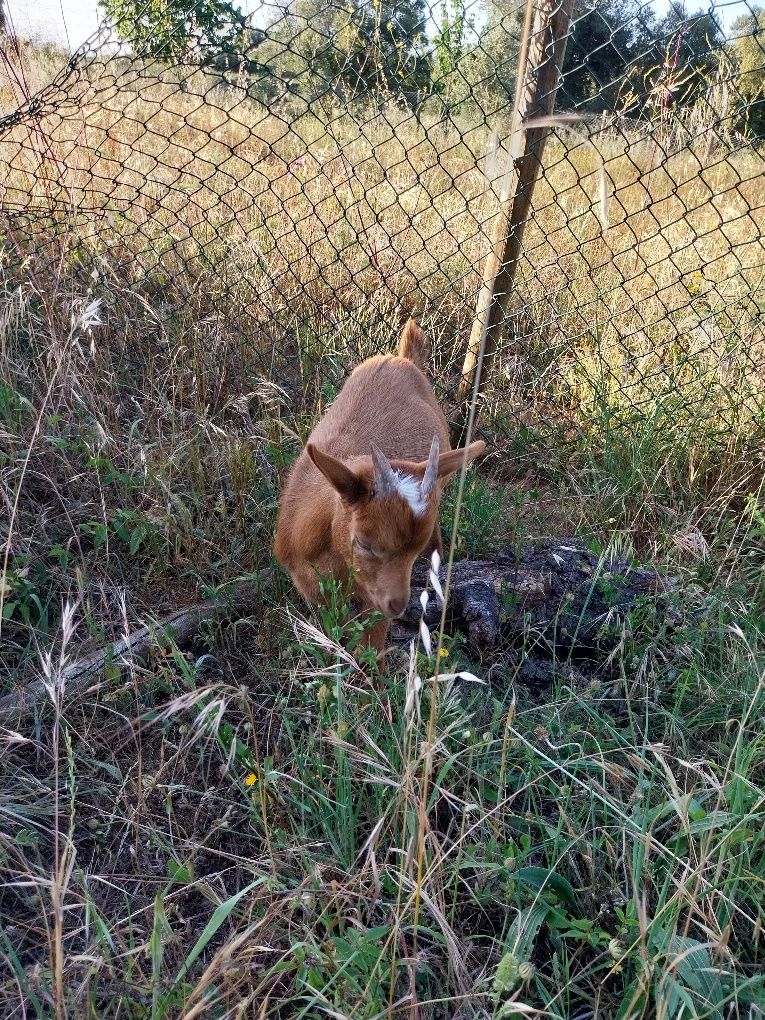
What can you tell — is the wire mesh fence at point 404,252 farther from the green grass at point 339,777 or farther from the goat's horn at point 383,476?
the goat's horn at point 383,476

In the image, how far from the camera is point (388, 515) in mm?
2602

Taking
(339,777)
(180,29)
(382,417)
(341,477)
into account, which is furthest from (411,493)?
(180,29)

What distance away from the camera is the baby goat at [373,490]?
260 cm

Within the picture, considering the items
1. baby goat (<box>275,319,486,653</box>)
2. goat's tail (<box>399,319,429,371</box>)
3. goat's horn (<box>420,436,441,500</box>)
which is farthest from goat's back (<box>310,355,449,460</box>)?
goat's horn (<box>420,436,441,500</box>)

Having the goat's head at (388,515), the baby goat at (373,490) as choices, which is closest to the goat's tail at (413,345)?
the baby goat at (373,490)

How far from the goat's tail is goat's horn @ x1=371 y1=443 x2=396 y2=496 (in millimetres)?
1416

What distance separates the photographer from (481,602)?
276 cm

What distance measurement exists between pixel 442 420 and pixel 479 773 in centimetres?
209

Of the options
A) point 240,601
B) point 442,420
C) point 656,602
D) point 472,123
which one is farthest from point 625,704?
point 472,123

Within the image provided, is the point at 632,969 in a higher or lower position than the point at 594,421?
Answer: lower

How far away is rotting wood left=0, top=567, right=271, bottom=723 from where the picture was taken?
7.89 ft

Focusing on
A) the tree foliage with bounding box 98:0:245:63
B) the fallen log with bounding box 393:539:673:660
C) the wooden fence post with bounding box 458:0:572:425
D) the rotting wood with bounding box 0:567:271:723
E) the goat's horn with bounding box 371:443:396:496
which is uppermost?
the tree foliage with bounding box 98:0:245:63

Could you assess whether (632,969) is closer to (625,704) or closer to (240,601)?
(625,704)

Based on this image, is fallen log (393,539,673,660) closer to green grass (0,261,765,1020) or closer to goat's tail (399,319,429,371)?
green grass (0,261,765,1020)
